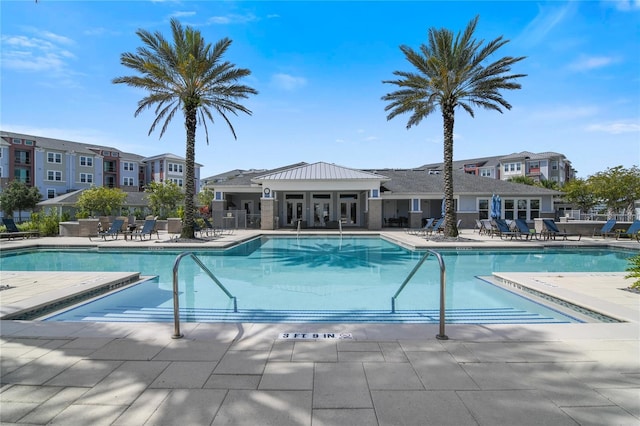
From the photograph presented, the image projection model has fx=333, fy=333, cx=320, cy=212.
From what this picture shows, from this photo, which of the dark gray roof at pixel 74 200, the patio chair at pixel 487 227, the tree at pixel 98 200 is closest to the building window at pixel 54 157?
the dark gray roof at pixel 74 200

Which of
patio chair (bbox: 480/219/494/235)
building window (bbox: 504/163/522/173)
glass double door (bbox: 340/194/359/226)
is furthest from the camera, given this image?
building window (bbox: 504/163/522/173)

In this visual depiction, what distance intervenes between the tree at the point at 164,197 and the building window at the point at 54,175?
28.2 meters

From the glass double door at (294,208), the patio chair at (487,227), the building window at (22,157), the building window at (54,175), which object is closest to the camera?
the patio chair at (487,227)

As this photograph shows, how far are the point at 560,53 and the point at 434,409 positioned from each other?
15028 mm

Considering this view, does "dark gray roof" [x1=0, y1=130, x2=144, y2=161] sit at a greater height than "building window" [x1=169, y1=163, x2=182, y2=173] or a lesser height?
greater

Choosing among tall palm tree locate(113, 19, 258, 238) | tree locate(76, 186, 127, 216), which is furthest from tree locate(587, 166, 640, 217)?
tree locate(76, 186, 127, 216)

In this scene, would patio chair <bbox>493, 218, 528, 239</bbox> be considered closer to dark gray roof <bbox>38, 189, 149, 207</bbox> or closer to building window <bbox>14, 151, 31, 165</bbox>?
dark gray roof <bbox>38, 189, 149, 207</bbox>

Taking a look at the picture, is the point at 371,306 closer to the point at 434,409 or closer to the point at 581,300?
the point at 581,300

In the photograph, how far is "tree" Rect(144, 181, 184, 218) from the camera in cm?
3378

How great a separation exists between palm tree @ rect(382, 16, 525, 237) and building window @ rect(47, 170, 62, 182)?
55.4m

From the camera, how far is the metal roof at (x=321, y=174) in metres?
25.8

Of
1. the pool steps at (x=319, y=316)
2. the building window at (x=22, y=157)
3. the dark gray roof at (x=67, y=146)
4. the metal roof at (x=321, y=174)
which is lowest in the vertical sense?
the pool steps at (x=319, y=316)

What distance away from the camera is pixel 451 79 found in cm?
1720

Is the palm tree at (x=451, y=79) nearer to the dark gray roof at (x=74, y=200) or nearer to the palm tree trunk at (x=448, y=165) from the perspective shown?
the palm tree trunk at (x=448, y=165)
